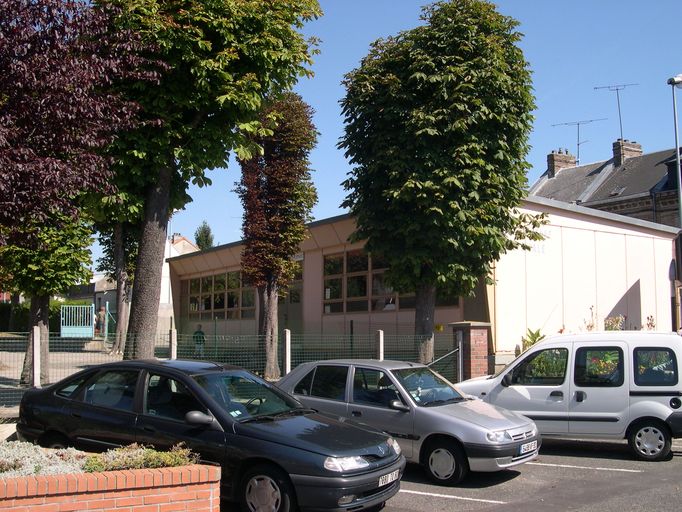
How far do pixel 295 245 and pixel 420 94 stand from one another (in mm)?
6375

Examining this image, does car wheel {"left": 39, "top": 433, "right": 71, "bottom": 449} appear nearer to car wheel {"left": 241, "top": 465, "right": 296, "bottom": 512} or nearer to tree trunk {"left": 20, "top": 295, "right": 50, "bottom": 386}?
car wheel {"left": 241, "top": 465, "right": 296, "bottom": 512}

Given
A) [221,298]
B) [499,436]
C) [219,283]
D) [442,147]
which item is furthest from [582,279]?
[219,283]

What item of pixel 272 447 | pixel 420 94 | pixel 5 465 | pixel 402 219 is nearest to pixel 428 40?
pixel 420 94

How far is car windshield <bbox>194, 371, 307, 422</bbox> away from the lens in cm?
720

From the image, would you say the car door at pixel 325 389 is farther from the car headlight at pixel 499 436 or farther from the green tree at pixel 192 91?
the green tree at pixel 192 91

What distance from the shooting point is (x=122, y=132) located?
11266 millimetres

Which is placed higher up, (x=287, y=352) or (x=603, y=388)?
(x=287, y=352)

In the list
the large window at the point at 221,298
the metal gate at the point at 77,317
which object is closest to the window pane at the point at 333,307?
the large window at the point at 221,298

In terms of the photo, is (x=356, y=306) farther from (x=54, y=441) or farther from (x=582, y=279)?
(x=54, y=441)

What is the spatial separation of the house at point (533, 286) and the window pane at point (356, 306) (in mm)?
32

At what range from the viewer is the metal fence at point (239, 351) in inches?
543

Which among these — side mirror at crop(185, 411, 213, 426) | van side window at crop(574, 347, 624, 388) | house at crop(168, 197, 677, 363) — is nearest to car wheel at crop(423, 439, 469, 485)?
van side window at crop(574, 347, 624, 388)

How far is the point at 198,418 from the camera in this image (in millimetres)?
6816

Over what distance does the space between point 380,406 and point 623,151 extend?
1596 inches
